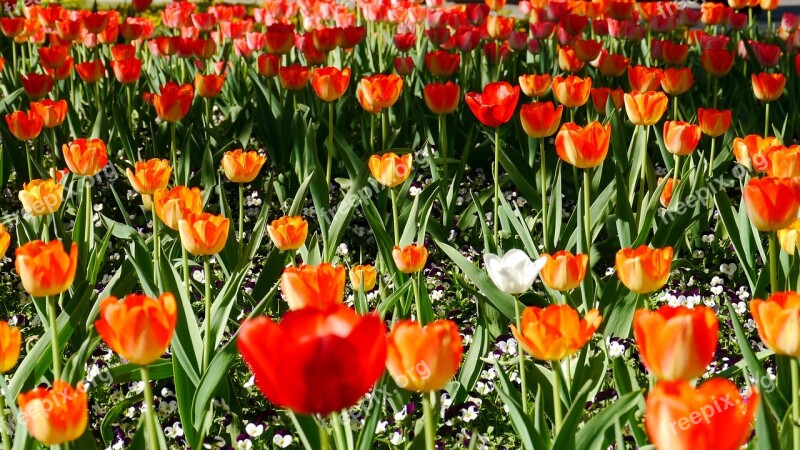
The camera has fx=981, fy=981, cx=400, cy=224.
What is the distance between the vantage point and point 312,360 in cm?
116

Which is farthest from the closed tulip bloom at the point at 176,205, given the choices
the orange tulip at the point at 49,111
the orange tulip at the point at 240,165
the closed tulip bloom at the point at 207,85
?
the closed tulip bloom at the point at 207,85

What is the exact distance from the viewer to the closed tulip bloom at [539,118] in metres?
3.01

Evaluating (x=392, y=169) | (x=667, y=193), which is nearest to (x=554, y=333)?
(x=392, y=169)

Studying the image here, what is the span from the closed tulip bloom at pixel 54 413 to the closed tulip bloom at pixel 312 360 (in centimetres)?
46

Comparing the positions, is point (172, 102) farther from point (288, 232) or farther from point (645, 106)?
point (645, 106)

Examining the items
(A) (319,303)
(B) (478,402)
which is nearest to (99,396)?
(B) (478,402)

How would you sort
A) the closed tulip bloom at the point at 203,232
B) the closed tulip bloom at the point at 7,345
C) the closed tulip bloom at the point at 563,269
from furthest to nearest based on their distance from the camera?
the closed tulip bloom at the point at 203,232 < the closed tulip bloom at the point at 563,269 < the closed tulip bloom at the point at 7,345

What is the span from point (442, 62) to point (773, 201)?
2.44 metres

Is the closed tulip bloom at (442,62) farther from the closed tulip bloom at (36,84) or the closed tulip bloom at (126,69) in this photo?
the closed tulip bloom at (36,84)

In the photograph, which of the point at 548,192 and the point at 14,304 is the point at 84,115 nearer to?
the point at 14,304

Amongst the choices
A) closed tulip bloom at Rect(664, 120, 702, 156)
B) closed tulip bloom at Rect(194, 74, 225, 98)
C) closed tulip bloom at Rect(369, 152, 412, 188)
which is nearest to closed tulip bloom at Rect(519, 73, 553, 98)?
closed tulip bloom at Rect(664, 120, 702, 156)

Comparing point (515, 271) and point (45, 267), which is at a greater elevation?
point (45, 267)

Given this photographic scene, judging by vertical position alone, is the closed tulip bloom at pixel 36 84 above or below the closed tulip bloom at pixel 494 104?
below

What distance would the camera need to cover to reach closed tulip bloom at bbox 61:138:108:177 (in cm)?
288
